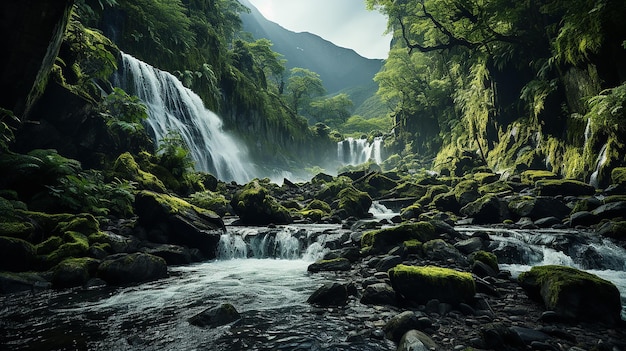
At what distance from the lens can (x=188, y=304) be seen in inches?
219

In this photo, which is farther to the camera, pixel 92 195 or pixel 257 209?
pixel 257 209

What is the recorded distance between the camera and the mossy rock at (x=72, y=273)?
249 inches

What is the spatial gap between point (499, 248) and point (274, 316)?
665cm

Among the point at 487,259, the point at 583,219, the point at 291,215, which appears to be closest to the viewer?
the point at 487,259

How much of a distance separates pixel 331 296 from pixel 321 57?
7431 inches

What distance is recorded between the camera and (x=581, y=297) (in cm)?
438

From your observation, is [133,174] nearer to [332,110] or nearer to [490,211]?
[490,211]

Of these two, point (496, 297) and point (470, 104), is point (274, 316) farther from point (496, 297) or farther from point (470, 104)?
point (470, 104)

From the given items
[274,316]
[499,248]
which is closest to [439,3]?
[499,248]

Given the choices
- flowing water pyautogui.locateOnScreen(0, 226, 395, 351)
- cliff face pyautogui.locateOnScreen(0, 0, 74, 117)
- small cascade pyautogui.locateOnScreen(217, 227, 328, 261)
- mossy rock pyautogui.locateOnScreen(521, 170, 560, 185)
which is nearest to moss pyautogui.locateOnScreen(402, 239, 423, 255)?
flowing water pyautogui.locateOnScreen(0, 226, 395, 351)

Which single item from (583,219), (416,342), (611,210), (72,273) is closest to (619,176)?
(611,210)

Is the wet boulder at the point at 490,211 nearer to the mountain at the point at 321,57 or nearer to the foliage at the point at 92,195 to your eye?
the foliage at the point at 92,195

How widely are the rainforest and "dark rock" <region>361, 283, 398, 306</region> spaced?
0.04 m

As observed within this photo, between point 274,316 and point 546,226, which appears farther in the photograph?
point 546,226
